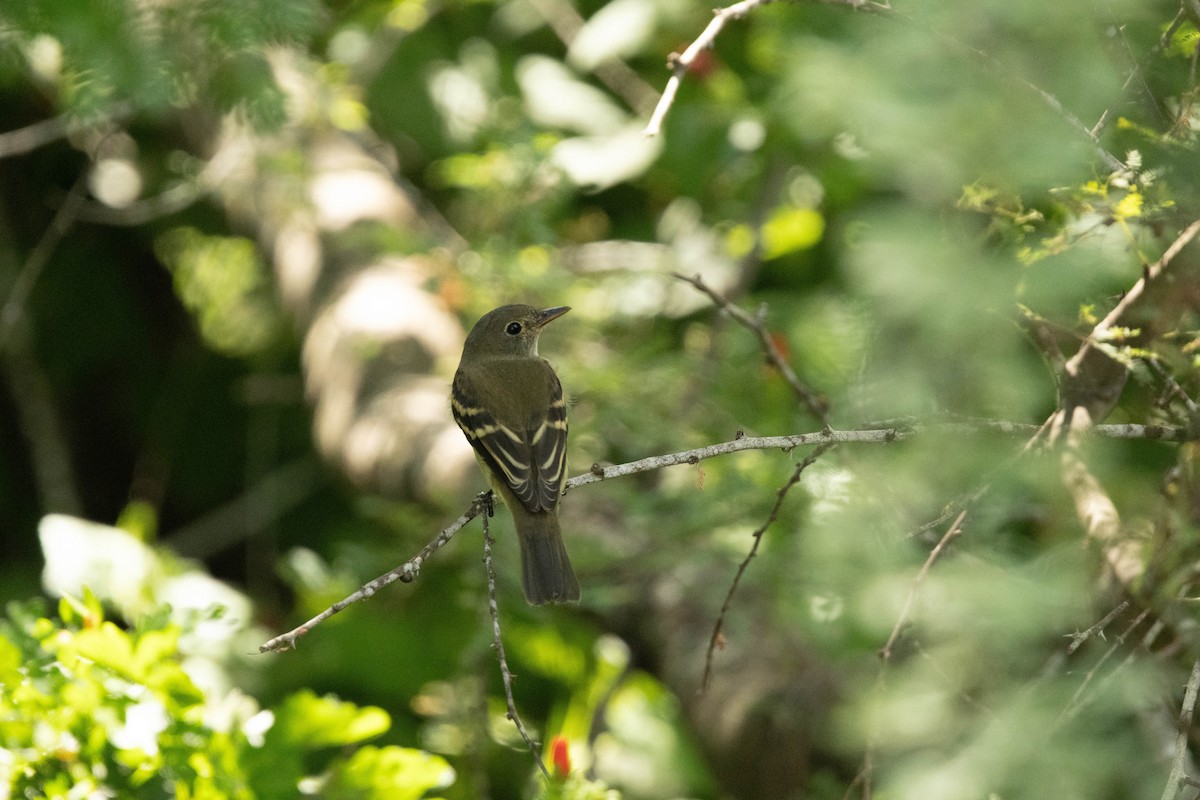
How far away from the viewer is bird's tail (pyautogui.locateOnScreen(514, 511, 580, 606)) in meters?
3.56

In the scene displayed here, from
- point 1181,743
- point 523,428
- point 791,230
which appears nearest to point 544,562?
point 523,428

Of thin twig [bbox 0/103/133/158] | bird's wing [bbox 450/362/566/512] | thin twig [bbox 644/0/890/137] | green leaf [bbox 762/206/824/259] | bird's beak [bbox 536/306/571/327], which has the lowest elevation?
green leaf [bbox 762/206/824/259]

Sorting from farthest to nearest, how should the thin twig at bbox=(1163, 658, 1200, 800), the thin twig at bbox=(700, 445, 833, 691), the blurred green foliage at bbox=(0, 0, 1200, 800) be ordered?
the thin twig at bbox=(700, 445, 833, 691) → the blurred green foliage at bbox=(0, 0, 1200, 800) → the thin twig at bbox=(1163, 658, 1200, 800)

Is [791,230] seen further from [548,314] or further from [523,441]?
[523,441]

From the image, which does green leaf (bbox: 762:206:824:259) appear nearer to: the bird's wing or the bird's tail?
the bird's wing

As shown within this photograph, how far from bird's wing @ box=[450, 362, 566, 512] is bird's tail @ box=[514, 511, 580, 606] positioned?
2.1 inches

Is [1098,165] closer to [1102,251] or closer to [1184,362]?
[1102,251]

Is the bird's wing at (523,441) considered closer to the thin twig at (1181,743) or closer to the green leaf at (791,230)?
the green leaf at (791,230)

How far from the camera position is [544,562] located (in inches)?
146

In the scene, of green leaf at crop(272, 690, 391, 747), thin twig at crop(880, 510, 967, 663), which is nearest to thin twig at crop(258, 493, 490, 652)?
green leaf at crop(272, 690, 391, 747)

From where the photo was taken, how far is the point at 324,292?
6145 millimetres

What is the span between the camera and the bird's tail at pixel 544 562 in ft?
11.7

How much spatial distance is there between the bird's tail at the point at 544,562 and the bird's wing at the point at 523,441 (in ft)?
0.18

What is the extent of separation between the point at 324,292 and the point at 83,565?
1.99 meters
